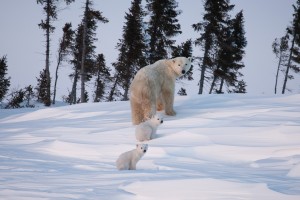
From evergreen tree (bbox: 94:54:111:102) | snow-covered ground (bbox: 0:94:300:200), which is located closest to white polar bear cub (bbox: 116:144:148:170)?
snow-covered ground (bbox: 0:94:300:200)

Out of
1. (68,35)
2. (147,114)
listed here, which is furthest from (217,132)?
(68,35)

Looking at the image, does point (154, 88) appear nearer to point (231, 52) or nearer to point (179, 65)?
point (179, 65)

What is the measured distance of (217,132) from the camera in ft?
17.4

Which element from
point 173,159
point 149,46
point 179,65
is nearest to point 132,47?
point 149,46

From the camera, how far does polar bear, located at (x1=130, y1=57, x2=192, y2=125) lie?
23.1ft

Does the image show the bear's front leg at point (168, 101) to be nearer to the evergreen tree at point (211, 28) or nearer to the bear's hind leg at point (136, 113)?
the bear's hind leg at point (136, 113)

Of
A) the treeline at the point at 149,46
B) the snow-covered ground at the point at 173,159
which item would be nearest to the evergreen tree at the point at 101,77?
the treeline at the point at 149,46

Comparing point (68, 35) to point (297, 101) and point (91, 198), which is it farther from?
point (91, 198)

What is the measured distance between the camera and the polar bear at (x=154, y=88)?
23.1 feet

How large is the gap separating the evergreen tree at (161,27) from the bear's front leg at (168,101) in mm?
13440

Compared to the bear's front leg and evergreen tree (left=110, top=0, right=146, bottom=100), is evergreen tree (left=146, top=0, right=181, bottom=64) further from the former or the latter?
the bear's front leg

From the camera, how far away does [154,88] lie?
7344 millimetres

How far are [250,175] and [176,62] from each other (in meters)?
5.24

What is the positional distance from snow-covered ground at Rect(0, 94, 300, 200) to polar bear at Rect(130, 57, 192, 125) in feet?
1.36
